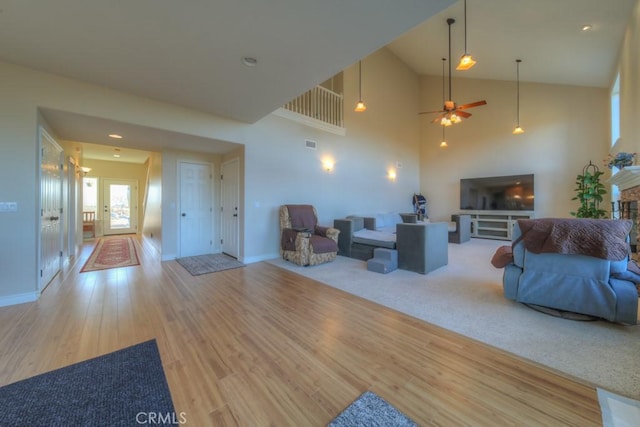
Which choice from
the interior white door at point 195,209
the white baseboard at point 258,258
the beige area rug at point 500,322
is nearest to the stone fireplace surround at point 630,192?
the beige area rug at point 500,322

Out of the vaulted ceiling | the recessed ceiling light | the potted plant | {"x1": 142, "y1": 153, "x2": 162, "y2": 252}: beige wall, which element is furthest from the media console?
{"x1": 142, "y1": 153, "x2": 162, "y2": 252}: beige wall

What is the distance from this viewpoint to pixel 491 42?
5.12 meters

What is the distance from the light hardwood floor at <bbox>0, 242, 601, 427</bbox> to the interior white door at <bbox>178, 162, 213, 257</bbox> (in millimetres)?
2198

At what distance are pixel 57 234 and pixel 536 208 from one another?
10566 mm

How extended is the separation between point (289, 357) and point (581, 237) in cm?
278

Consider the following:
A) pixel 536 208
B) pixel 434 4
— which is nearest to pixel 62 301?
pixel 434 4

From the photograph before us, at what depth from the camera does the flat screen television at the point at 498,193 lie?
6.51 m

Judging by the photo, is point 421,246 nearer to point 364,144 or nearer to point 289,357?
point 289,357

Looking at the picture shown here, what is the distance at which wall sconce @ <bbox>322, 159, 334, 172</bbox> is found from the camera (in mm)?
5821

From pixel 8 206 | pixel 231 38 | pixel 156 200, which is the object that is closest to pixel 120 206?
pixel 156 200

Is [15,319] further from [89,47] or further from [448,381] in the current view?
[448,381]

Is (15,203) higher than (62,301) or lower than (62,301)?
higher

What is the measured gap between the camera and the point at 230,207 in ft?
17.0

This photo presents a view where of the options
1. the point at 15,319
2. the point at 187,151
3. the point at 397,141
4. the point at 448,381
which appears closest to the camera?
the point at 448,381
